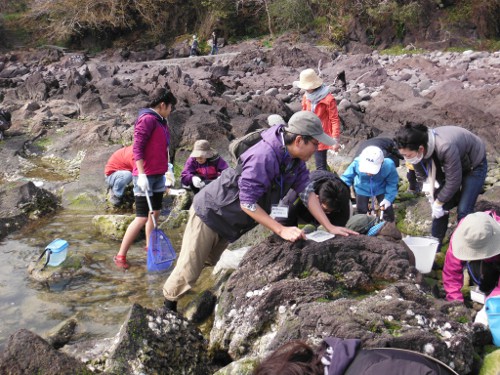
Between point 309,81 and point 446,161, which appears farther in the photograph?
point 309,81

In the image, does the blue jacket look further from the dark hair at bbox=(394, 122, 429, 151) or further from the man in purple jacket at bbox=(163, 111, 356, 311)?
the man in purple jacket at bbox=(163, 111, 356, 311)

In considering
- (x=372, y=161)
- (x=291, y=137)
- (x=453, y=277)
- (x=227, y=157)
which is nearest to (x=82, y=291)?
(x=291, y=137)

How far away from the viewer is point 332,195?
474 centimetres

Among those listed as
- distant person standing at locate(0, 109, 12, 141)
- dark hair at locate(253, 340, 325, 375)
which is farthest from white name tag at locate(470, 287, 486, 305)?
distant person standing at locate(0, 109, 12, 141)

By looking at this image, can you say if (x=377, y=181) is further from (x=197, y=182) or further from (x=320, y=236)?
(x=197, y=182)

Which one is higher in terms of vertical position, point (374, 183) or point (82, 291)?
point (374, 183)

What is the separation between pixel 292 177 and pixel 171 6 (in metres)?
32.3

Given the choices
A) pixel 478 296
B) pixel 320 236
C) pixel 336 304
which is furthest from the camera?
pixel 320 236

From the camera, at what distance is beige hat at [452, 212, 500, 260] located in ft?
11.2

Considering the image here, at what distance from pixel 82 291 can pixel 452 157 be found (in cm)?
392

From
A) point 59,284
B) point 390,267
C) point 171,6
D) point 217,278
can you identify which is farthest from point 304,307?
point 171,6

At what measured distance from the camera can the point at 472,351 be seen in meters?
3.06

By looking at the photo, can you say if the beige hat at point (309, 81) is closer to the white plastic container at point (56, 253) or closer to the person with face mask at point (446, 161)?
the person with face mask at point (446, 161)

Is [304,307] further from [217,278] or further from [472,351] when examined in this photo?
[217,278]
